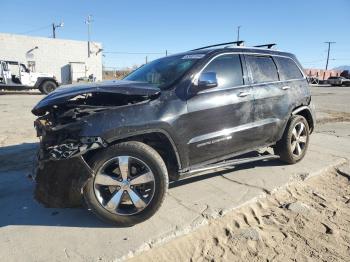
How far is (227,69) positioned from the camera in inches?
189

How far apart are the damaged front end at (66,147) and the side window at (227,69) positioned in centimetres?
129

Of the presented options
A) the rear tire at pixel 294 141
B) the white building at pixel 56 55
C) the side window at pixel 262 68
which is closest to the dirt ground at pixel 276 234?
the rear tire at pixel 294 141

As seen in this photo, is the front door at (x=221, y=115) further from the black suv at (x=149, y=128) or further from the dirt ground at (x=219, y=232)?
the dirt ground at (x=219, y=232)

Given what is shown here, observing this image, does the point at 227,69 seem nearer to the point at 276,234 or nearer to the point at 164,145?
the point at 164,145

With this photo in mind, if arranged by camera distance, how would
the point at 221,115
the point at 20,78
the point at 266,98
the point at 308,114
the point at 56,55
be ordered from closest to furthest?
the point at 221,115
the point at 266,98
the point at 308,114
the point at 20,78
the point at 56,55

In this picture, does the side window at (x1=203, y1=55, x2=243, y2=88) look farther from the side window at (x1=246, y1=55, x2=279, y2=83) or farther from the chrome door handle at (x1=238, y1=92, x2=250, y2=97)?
the side window at (x1=246, y1=55, x2=279, y2=83)

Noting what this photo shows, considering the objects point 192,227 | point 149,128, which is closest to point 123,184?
point 149,128

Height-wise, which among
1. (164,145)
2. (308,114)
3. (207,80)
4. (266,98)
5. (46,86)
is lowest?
(46,86)

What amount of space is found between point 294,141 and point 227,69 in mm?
1905

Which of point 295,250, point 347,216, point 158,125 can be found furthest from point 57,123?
point 347,216

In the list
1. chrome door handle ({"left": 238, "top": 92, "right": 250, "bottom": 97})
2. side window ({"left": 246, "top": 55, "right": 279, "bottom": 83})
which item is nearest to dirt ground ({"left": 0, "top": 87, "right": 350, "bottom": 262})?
chrome door handle ({"left": 238, "top": 92, "right": 250, "bottom": 97})

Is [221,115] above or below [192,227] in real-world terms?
above

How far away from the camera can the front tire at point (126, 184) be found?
3543mm

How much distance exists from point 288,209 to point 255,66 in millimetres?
2097
